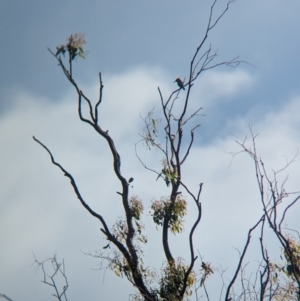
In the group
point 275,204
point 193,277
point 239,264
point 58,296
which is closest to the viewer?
point 275,204

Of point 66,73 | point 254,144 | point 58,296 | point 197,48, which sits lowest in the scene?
point 58,296

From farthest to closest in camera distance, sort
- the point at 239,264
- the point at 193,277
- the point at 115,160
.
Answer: the point at 115,160 < the point at 193,277 < the point at 239,264

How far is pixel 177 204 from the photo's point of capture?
34.3 feet

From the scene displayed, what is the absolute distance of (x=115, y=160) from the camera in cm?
1023

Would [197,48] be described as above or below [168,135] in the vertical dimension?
above

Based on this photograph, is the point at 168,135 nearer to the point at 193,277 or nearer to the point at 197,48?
the point at 197,48

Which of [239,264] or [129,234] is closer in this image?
[239,264]

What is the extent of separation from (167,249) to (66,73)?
3.29 metres

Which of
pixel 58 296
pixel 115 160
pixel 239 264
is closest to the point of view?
pixel 239 264

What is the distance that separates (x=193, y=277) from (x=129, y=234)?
1.21m

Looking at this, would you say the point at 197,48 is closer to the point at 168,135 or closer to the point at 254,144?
the point at 168,135

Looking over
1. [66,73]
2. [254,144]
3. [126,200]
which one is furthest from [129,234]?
[254,144]

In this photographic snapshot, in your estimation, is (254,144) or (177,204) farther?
(177,204)

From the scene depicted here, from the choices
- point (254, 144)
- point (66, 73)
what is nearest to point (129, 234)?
point (66, 73)
